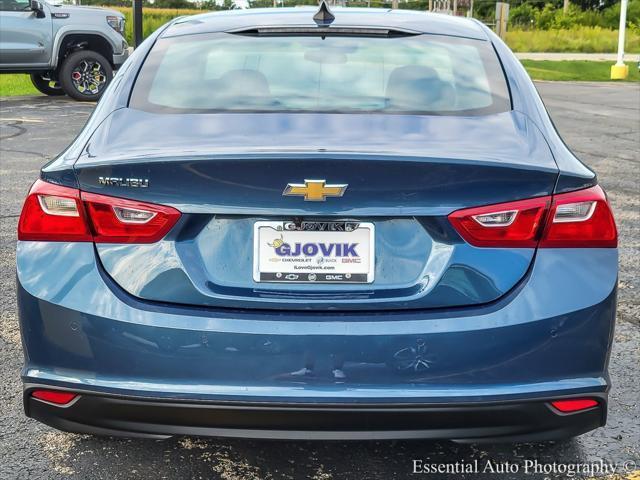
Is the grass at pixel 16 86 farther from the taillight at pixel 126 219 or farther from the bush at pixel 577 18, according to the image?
the bush at pixel 577 18

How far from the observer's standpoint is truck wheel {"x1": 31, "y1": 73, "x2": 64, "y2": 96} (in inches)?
671

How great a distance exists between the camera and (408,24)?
3.49 meters

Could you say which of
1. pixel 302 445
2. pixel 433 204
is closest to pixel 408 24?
pixel 433 204

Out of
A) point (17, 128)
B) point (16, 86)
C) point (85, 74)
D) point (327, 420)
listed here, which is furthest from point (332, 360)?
point (16, 86)

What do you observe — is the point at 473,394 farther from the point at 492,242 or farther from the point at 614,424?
the point at 614,424

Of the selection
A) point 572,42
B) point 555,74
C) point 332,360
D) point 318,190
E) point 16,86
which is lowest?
point 572,42

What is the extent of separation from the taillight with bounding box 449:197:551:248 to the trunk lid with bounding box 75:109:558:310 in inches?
0.8

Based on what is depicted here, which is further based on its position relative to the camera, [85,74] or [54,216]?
[85,74]

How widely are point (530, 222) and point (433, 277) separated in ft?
1.00

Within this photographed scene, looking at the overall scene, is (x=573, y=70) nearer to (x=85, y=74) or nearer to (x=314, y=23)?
(x=85, y=74)

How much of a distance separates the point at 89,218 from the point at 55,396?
0.51m

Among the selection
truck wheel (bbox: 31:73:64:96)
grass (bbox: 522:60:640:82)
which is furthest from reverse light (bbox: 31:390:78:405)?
grass (bbox: 522:60:640:82)

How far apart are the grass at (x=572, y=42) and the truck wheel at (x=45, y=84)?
28.5m

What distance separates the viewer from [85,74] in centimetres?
1587
